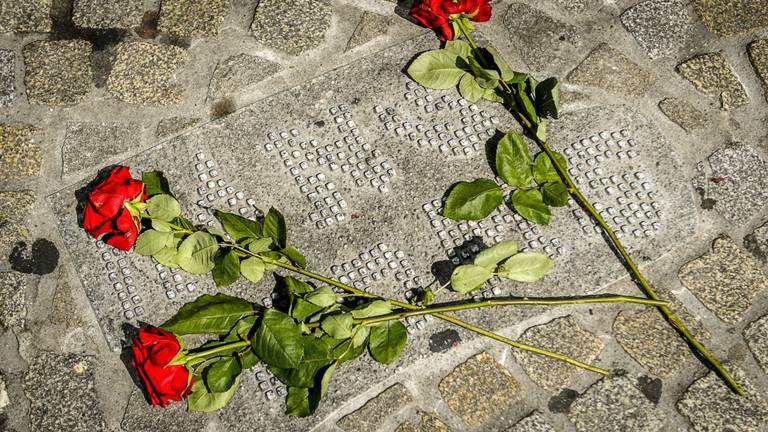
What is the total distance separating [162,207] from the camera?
2.50 meters

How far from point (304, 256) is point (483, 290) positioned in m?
0.80

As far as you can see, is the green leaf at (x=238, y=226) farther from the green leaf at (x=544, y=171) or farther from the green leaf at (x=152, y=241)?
the green leaf at (x=544, y=171)

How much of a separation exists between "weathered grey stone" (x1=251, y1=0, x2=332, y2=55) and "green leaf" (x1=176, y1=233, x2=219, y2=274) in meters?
1.09

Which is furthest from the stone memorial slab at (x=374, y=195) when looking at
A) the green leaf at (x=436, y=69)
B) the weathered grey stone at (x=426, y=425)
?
the weathered grey stone at (x=426, y=425)

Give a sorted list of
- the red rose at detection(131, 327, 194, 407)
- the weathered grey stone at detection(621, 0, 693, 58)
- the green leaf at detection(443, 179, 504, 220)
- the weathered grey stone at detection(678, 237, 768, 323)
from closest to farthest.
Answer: the red rose at detection(131, 327, 194, 407) < the green leaf at detection(443, 179, 504, 220) < the weathered grey stone at detection(678, 237, 768, 323) < the weathered grey stone at detection(621, 0, 693, 58)

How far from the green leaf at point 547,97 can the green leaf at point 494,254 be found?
0.60 meters

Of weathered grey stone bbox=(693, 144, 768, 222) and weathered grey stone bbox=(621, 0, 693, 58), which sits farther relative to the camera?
weathered grey stone bbox=(621, 0, 693, 58)

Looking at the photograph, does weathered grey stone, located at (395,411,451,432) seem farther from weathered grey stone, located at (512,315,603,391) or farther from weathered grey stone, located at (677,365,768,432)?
weathered grey stone, located at (677,365,768,432)

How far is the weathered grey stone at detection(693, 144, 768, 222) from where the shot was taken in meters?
2.89

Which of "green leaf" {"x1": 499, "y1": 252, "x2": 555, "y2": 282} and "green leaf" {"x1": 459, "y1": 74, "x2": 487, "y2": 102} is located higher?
"green leaf" {"x1": 459, "y1": 74, "x2": 487, "y2": 102}

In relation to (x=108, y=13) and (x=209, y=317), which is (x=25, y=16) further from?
(x=209, y=317)

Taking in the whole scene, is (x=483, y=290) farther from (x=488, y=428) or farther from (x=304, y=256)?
(x=304, y=256)

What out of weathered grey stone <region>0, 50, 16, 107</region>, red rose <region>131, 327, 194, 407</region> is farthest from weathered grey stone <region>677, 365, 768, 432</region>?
weathered grey stone <region>0, 50, 16, 107</region>

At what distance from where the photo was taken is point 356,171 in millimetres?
2939
